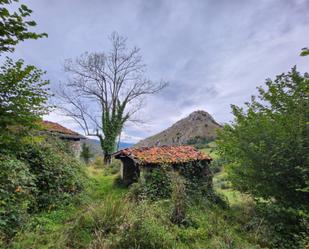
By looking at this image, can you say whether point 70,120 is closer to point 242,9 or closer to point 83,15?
point 83,15

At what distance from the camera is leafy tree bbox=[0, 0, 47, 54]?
6.67ft

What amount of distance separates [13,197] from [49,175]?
8.84ft

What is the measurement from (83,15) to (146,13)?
87.6 inches

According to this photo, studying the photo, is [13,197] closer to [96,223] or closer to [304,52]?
[96,223]

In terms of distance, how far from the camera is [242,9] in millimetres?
6820

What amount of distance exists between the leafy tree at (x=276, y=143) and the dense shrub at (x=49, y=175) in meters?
6.33

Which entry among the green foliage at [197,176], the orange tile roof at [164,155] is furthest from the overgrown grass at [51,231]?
the green foliage at [197,176]

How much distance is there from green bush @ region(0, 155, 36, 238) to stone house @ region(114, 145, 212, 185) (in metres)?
4.83

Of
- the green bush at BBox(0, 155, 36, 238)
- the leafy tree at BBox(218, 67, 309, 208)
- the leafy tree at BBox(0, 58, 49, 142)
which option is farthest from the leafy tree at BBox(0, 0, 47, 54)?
the leafy tree at BBox(218, 67, 309, 208)

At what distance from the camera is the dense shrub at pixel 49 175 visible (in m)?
7.42

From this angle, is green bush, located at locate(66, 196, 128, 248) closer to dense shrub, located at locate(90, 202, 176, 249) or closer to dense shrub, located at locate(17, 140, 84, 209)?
dense shrub, located at locate(90, 202, 176, 249)

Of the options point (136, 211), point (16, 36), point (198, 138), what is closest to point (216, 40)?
point (136, 211)

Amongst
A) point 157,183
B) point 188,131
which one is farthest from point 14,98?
point 188,131

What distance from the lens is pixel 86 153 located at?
18609mm
